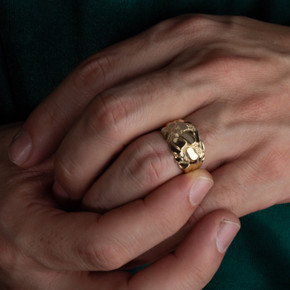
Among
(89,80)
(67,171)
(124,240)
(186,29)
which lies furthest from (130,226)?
(186,29)

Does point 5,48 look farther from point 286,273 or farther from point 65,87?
point 286,273

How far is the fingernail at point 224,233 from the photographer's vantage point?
0.68 metres

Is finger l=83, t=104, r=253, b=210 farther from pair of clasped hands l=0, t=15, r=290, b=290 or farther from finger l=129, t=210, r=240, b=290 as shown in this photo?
finger l=129, t=210, r=240, b=290

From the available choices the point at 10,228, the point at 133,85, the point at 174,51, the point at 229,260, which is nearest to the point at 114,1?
the point at 174,51

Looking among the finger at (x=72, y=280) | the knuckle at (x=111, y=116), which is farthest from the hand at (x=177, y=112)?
the finger at (x=72, y=280)

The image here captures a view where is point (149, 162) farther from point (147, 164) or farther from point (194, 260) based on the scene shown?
point (194, 260)

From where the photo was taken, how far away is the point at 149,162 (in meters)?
0.68

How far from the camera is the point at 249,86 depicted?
30.2 inches

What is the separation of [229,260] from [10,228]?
A: 504 mm

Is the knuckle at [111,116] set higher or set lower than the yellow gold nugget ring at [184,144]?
higher

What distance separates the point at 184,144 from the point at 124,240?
19cm

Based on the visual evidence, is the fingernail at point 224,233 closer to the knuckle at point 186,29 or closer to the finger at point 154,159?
the finger at point 154,159

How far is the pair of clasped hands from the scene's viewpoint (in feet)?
2.21

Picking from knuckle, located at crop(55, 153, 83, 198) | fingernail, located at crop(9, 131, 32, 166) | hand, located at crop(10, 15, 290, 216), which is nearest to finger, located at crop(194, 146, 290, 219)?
hand, located at crop(10, 15, 290, 216)
